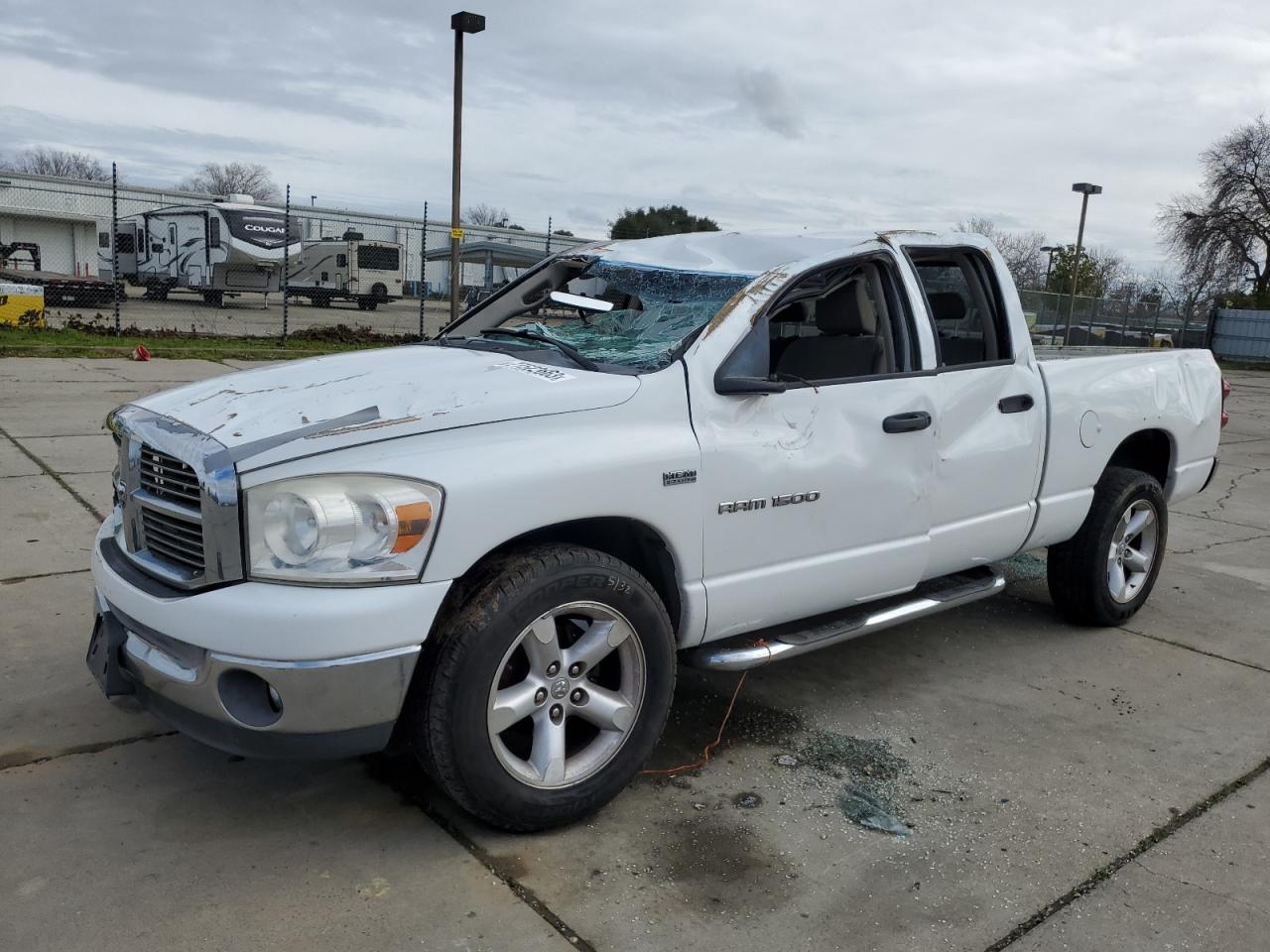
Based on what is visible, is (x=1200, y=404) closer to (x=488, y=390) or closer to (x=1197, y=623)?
(x=1197, y=623)

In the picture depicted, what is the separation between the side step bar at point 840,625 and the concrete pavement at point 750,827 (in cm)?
35

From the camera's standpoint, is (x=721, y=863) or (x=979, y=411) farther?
(x=979, y=411)

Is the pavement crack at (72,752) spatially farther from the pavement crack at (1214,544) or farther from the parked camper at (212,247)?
the parked camper at (212,247)

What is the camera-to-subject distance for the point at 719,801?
11.0 ft

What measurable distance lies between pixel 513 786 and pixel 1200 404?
163 inches

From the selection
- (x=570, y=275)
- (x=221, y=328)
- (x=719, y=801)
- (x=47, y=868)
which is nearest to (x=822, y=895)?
(x=719, y=801)

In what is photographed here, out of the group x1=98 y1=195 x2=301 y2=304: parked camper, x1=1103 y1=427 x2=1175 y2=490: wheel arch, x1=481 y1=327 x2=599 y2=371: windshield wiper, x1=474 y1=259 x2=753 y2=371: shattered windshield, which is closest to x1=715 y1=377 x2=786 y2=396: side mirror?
x1=474 y1=259 x2=753 y2=371: shattered windshield

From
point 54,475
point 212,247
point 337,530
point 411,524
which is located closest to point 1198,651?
point 411,524

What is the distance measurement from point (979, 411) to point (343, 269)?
99.1 ft

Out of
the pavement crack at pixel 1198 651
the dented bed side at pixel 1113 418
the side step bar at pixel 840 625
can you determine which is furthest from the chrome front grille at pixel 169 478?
the pavement crack at pixel 1198 651

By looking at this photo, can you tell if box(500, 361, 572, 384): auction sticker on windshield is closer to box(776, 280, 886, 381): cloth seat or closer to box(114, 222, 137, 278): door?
box(776, 280, 886, 381): cloth seat

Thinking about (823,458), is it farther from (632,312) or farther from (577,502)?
(577,502)

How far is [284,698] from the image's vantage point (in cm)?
265

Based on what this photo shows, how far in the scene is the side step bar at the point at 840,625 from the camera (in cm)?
348
